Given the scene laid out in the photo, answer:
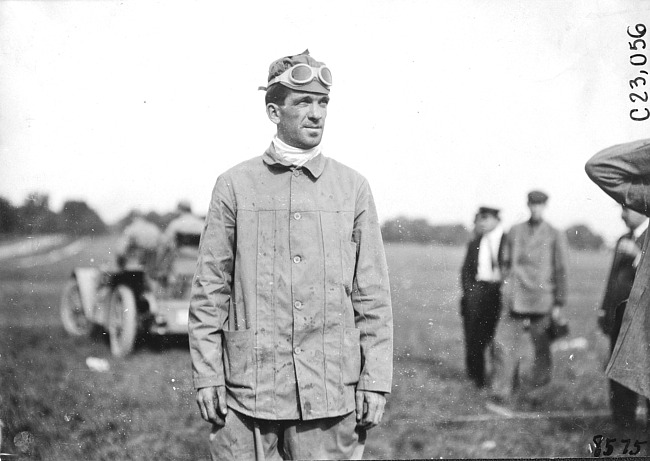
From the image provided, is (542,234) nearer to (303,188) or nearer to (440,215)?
(440,215)

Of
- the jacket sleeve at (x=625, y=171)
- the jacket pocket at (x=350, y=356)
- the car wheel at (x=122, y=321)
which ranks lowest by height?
the car wheel at (x=122, y=321)

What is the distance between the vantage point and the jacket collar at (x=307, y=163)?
132 inches

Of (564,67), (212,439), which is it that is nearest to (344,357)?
(212,439)

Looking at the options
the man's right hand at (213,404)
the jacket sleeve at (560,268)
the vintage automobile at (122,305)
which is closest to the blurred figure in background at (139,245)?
the vintage automobile at (122,305)

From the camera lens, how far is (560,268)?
4.57 meters

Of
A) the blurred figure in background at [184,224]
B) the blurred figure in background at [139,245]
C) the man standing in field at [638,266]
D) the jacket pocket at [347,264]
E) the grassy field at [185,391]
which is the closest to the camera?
the jacket pocket at [347,264]

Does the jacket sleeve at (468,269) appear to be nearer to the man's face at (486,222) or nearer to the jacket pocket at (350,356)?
the man's face at (486,222)

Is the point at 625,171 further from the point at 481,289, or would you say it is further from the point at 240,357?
the point at 240,357

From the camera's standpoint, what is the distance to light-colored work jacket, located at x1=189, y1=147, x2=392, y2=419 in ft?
10.6

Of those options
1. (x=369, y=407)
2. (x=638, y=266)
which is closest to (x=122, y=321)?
(x=369, y=407)

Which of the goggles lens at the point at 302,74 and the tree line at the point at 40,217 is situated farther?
the tree line at the point at 40,217

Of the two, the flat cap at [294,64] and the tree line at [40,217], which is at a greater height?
the flat cap at [294,64]

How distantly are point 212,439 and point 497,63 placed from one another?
7.75 feet

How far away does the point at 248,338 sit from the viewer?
10.6 feet
